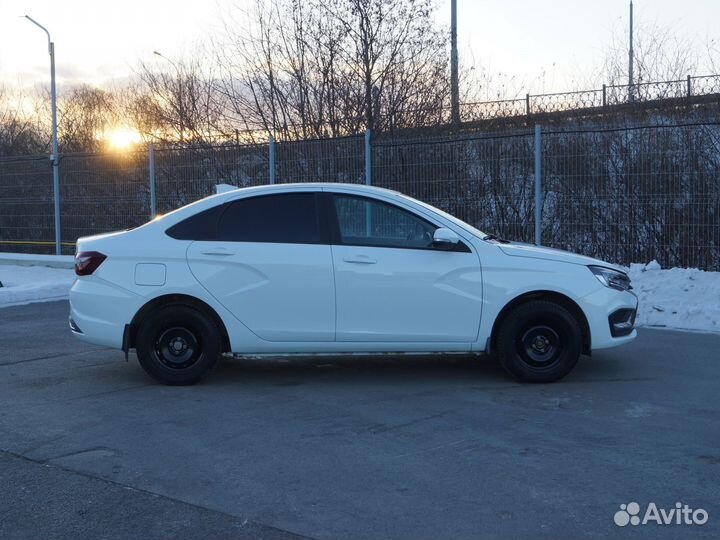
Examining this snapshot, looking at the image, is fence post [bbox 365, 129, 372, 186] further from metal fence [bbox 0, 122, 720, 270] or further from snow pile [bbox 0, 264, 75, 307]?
snow pile [bbox 0, 264, 75, 307]

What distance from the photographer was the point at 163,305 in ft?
22.9

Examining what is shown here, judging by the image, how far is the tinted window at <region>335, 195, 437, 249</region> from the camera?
6980mm

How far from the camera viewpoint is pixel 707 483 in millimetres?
4566

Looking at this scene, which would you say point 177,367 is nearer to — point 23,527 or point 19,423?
point 19,423

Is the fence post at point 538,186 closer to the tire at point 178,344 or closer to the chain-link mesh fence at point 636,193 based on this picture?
the chain-link mesh fence at point 636,193

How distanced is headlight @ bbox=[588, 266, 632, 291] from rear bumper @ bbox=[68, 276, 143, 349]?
385cm

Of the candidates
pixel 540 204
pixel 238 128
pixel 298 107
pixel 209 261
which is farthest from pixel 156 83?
pixel 209 261

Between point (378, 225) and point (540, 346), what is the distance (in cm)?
171

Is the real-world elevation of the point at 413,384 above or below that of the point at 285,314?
below

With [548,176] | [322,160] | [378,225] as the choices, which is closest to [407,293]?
[378,225]

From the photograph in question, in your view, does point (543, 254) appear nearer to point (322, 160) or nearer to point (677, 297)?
point (677, 297)

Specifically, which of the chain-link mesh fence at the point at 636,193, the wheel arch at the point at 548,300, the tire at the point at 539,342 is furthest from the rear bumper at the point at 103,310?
the chain-link mesh fence at the point at 636,193

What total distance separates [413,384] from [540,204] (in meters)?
7.04

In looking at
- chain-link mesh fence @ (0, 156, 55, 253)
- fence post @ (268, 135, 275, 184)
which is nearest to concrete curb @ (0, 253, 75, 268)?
chain-link mesh fence @ (0, 156, 55, 253)
